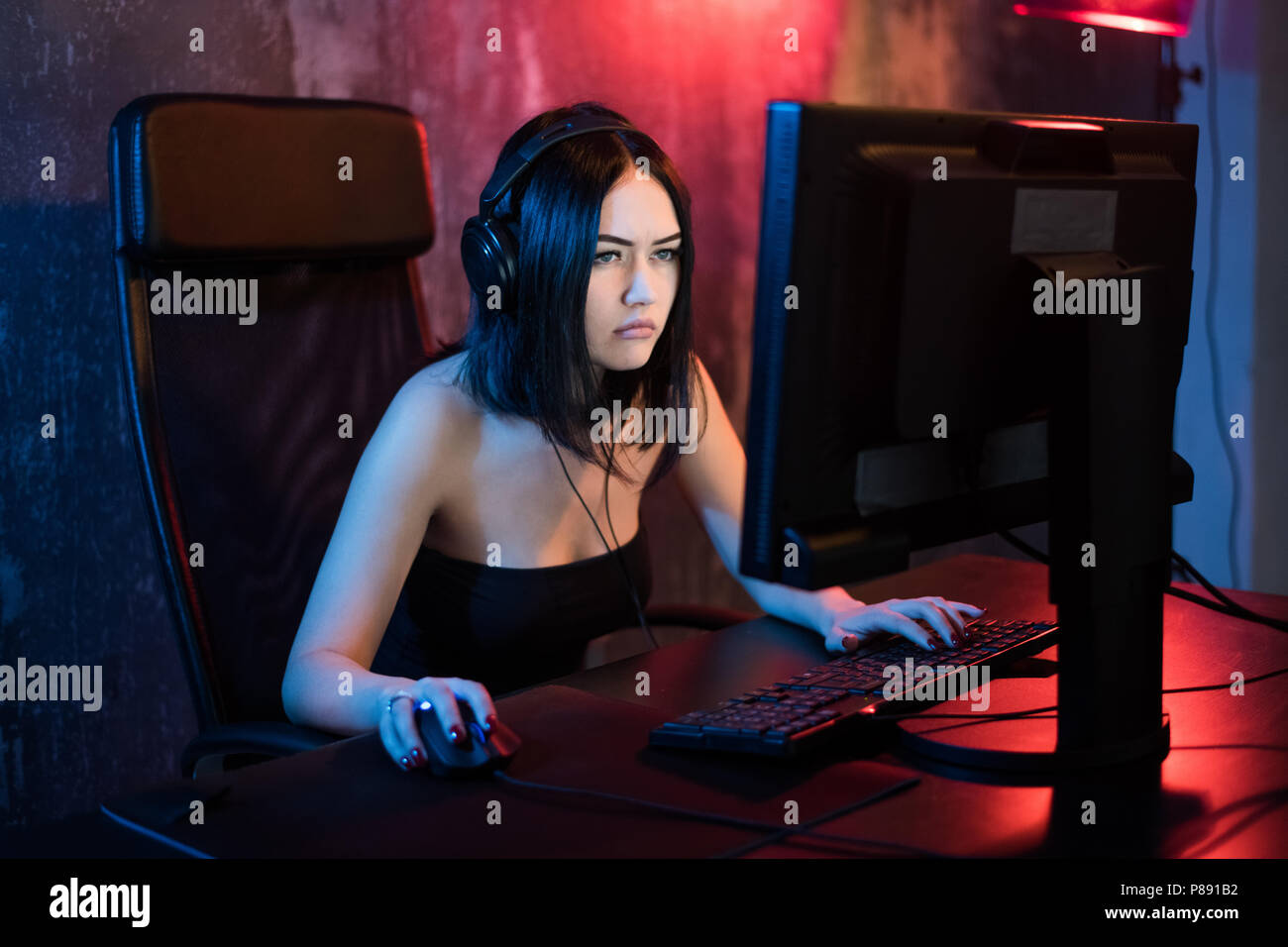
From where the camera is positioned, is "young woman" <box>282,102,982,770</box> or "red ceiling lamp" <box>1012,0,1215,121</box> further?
"red ceiling lamp" <box>1012,0,1215,121</box>

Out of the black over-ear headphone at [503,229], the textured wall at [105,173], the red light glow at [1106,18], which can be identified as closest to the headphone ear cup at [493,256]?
the black over-ear headphone at [503,229]

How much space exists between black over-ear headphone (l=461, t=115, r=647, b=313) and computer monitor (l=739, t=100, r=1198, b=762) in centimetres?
54

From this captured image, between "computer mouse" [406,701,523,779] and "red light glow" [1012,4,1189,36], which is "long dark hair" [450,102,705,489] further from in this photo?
"red light glow" [1012,4,1189,36]

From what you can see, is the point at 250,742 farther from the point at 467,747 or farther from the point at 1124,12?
the point at 1124,12

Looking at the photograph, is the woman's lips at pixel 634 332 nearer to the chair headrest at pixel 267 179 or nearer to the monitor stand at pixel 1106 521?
the chair headrest at pixel 267 179

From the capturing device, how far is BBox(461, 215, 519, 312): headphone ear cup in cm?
125

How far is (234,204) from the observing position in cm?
135

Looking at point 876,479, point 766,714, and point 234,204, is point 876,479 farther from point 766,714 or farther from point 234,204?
point 234,204

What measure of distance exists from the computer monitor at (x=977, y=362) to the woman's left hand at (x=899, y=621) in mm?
214

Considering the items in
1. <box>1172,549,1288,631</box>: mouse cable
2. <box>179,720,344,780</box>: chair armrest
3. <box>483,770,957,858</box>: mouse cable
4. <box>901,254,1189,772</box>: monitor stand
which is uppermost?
<box>901,254,1189,772</box>: monitor stand

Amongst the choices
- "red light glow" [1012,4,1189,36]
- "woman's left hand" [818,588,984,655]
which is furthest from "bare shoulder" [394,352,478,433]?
"red light glow" [1012,4,1189,36]

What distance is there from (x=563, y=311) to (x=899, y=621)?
1.53 ft

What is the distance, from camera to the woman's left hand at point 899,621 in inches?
43.5
